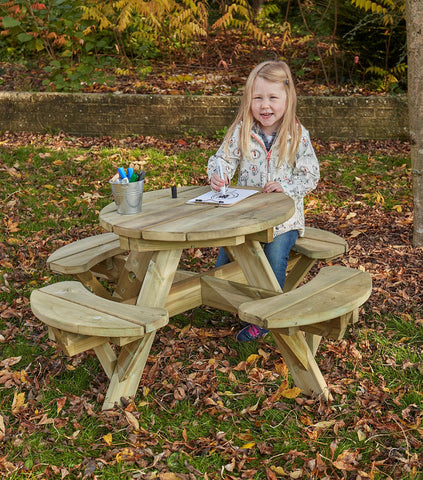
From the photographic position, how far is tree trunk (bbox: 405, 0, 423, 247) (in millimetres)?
4336

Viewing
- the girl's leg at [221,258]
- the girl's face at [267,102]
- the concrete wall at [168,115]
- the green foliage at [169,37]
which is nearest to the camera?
the girl's face at [267,102]

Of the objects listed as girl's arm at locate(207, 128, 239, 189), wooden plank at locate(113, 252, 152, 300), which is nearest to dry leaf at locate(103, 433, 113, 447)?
wooden plank at locate(113, 252, 152, 300)

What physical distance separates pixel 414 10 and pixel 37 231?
11.6ft

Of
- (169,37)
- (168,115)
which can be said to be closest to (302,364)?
(168,115)

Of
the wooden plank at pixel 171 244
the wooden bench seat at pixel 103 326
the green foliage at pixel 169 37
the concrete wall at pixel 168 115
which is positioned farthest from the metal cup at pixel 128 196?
the green foliage at pixel 169 37

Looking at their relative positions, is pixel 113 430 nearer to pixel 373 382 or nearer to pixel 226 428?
pixel 226 428

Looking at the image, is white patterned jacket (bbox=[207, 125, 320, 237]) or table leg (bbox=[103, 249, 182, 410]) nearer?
table leg (bbox=[103, 249, 182, 410])

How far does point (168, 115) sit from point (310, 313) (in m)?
5.35

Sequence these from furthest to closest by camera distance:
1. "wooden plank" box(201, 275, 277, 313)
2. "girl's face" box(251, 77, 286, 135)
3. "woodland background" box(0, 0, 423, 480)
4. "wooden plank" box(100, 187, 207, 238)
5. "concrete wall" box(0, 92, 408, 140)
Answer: "concrete wall" box(0, 92, 408, 140), "girl's face" box(251, 77, 286, 135), "wooden plank" box(201, 275, 277, 313), "wooden plank" box(100, 187, 207, 238), "woodland background" box(0, 0, 423, 480)

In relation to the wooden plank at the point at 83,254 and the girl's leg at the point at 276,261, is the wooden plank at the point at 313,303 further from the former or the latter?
the wooden plank at the point at 83,254

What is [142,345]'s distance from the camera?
3.00 metres

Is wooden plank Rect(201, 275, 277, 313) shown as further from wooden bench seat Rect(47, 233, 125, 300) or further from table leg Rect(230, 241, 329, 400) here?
wooden bench seat Rect(47, 233, 125, 300)

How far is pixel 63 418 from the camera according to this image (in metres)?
3.01

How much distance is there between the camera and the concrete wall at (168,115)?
24.1 feet
